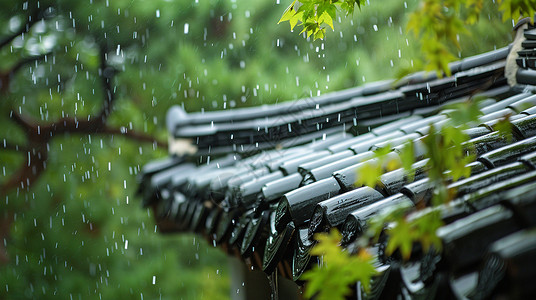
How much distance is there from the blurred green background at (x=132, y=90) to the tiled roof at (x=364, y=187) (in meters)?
4.46

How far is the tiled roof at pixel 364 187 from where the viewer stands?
3.58 ft

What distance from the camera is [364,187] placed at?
180cm

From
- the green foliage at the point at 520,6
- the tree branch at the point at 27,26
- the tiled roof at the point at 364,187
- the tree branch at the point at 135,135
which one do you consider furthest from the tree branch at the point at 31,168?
the green foliage at the point at 520,6

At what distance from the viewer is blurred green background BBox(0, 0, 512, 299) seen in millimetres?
8562

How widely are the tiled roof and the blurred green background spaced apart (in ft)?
14.6

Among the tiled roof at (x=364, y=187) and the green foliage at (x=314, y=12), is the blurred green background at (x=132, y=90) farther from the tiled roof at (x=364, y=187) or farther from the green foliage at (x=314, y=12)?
the green foliage at (x=314, y=12)

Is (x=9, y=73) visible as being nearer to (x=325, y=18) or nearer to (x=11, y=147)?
(x=11, y=147)

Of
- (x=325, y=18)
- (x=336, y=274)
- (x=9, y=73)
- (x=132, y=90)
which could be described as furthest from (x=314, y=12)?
(x=132, y=90)

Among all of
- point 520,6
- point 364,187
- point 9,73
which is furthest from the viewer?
point 9,73

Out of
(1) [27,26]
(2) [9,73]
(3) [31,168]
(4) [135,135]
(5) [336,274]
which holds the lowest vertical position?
(3) [31,168]

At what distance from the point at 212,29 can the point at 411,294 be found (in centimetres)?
947

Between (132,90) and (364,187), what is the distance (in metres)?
8.42

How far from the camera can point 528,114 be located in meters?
1.97

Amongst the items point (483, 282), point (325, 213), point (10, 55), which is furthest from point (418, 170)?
point (10, 55)
